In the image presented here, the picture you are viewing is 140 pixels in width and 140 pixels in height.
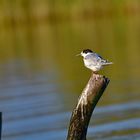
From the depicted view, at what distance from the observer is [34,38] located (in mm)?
42531

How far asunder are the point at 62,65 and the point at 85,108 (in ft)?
55.1

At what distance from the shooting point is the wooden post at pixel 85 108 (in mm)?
10711

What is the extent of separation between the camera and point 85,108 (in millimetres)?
10727

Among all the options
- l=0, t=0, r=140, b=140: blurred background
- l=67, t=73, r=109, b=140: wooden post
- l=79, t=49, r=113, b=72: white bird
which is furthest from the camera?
l=0, t=0, r=140, b=140: blurred background

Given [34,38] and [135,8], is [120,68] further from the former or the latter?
[135,8]

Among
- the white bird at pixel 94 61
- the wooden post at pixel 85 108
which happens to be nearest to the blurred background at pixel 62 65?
the white bird at pixel 94 61

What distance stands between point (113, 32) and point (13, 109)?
64.8ft

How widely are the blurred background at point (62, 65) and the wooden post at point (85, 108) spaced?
417 cm

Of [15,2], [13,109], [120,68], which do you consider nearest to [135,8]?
[15,2]

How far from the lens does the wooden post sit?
35.1 feet

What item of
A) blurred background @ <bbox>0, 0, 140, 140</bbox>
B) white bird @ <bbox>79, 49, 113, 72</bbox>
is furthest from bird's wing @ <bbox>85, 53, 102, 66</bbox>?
blurred background @ <bbox>0, 0, 140, 140</bbox>

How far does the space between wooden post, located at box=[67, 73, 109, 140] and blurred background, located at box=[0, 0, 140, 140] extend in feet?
13.7

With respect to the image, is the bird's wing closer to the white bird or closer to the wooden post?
the white bird

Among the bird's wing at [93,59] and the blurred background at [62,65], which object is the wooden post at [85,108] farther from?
the blurred background at [62,65]
